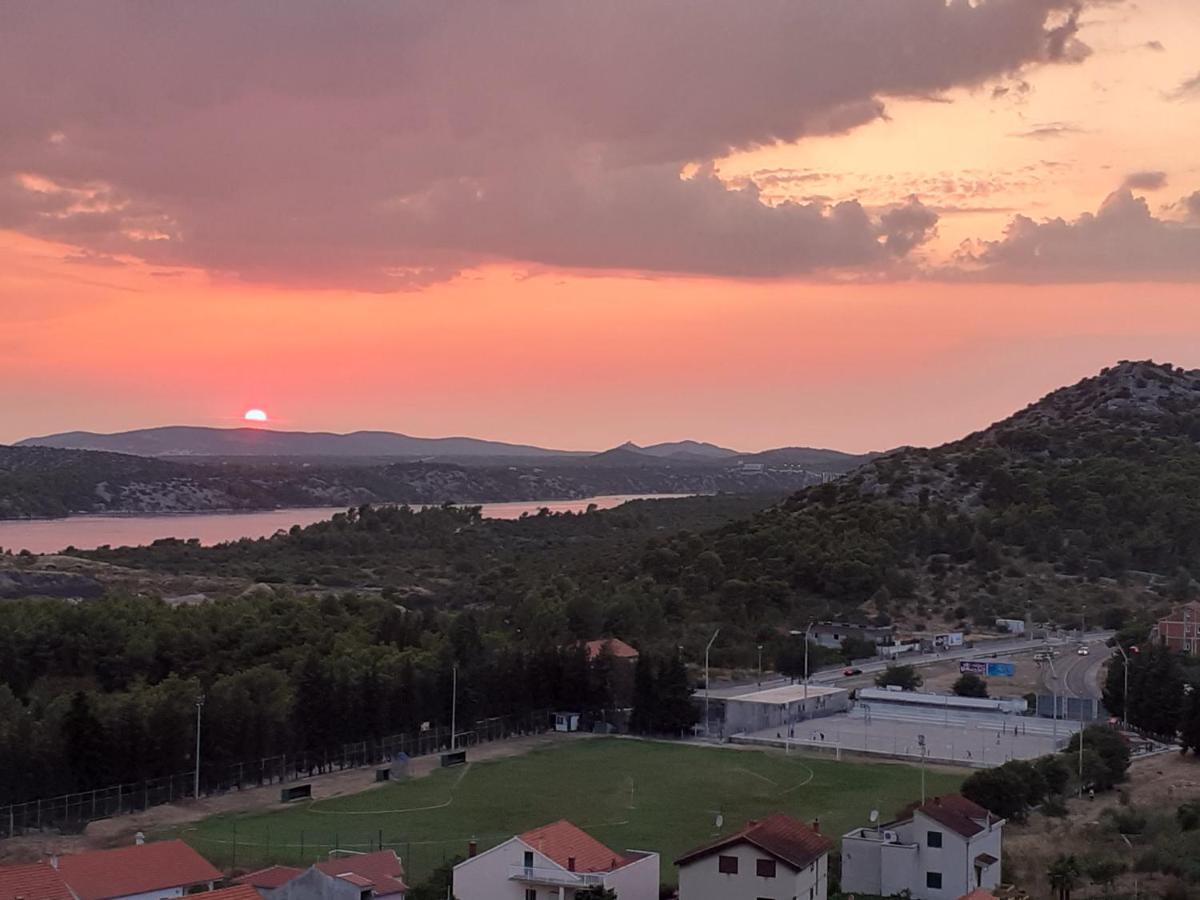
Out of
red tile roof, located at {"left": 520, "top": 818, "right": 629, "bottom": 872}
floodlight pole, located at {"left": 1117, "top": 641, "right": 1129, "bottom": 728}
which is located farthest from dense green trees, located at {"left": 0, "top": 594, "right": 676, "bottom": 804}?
red tile roof, located at {"left": 520, "top": 818, "right": 629, "bottom": 872}

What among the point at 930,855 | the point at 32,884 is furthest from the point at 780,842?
the point at 32,884

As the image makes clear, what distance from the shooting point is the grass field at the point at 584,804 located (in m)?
35.6

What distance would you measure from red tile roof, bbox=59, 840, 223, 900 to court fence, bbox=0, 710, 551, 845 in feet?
29.7

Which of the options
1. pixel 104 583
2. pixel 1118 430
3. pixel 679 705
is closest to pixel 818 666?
pixel 679 705

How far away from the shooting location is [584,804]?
40.7m

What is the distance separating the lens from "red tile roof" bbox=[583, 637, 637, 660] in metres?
57.5

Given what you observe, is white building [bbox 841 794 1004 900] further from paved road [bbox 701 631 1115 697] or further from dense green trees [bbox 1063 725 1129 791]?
paved road [bbox 701 631 1115 697]

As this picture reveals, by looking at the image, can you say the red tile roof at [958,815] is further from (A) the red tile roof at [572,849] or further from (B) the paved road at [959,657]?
(B) the paved road at [959,657]

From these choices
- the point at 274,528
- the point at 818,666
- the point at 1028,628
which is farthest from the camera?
the point at 274,528

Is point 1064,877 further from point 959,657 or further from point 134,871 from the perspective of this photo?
point 959,657

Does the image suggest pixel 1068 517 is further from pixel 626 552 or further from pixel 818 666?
pixel 818 666

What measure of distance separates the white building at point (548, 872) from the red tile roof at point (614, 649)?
88.7ft

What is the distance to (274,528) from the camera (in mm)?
182875

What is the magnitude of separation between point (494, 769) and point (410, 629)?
13.6 metres
